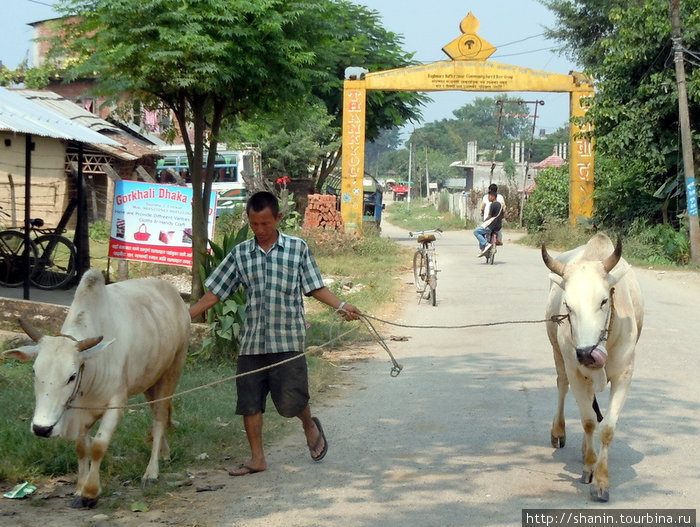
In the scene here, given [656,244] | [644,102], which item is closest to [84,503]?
[656,244]

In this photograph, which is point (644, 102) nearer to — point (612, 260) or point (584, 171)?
point (584, 171)

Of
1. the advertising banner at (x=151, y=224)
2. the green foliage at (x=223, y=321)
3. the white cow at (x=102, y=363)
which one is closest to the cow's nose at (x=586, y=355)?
the white cow at (x=102, y=363)

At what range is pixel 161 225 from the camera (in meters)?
11.8

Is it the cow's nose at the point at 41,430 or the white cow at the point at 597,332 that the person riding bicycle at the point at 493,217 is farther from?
the cow's nose at the point at 41,430

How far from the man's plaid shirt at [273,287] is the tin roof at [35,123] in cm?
488

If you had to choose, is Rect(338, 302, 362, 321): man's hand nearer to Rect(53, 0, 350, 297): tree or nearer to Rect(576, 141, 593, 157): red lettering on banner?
Rect(53, 0, 350, 297): tree

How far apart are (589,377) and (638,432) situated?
4.97 feet

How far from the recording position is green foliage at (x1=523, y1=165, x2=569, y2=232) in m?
29.4

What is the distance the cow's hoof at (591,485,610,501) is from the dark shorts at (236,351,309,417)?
1863 mm

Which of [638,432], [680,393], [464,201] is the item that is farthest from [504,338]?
[464,201]

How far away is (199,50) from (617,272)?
526 cm

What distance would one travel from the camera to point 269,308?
5.88 m

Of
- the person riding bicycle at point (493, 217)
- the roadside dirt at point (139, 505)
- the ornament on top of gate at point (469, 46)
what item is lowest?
the roadside dirt at point (139, 505)

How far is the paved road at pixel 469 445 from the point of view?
17.2 feet
